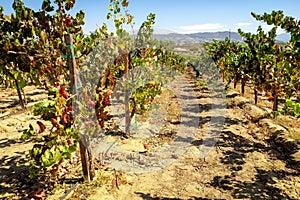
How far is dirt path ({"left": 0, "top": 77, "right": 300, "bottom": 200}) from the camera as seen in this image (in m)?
5.86

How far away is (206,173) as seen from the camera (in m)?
6.96

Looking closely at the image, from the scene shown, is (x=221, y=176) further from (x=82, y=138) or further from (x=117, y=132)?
(x=117, y=132)

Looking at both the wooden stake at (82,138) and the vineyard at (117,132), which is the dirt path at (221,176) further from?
the wooden stake at (82,138)

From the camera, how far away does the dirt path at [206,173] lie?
19.2 feet

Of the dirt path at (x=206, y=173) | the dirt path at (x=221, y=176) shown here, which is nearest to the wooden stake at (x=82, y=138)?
the dirt path at (x=206, y=173)

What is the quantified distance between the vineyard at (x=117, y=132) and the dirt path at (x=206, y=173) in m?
0.03

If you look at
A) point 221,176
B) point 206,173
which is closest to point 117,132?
point 206,173

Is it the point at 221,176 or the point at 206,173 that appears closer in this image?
the point at 221,176

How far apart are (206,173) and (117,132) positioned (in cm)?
408

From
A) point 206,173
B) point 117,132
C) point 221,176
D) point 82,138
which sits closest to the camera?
point 82,138

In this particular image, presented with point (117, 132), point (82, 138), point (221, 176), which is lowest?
point (221, 176)

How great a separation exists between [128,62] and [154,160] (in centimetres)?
346

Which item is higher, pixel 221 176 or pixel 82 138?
pixel 82 138

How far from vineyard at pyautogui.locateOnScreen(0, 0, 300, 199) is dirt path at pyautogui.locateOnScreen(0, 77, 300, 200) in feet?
0.10
